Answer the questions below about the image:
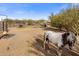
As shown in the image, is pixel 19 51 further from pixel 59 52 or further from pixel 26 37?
pixel 59 52

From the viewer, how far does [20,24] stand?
326cm

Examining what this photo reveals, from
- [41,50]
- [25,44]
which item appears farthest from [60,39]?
[25,44]

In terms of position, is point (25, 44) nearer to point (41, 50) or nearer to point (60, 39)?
point (41, 50)

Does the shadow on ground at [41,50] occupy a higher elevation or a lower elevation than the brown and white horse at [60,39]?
lower

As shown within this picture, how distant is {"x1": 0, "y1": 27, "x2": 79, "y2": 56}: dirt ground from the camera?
3223 mm

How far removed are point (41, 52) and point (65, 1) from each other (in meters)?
0.57

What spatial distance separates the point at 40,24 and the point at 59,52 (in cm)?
34

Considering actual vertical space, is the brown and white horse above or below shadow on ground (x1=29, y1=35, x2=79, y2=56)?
above

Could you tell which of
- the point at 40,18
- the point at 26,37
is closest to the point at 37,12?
the point at 40,18

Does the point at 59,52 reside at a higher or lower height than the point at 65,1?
lower

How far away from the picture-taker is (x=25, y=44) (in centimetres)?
325

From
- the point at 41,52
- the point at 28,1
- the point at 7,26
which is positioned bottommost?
the point at 41,52

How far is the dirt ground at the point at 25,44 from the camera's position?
3223 millimetres

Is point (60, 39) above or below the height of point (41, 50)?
above
